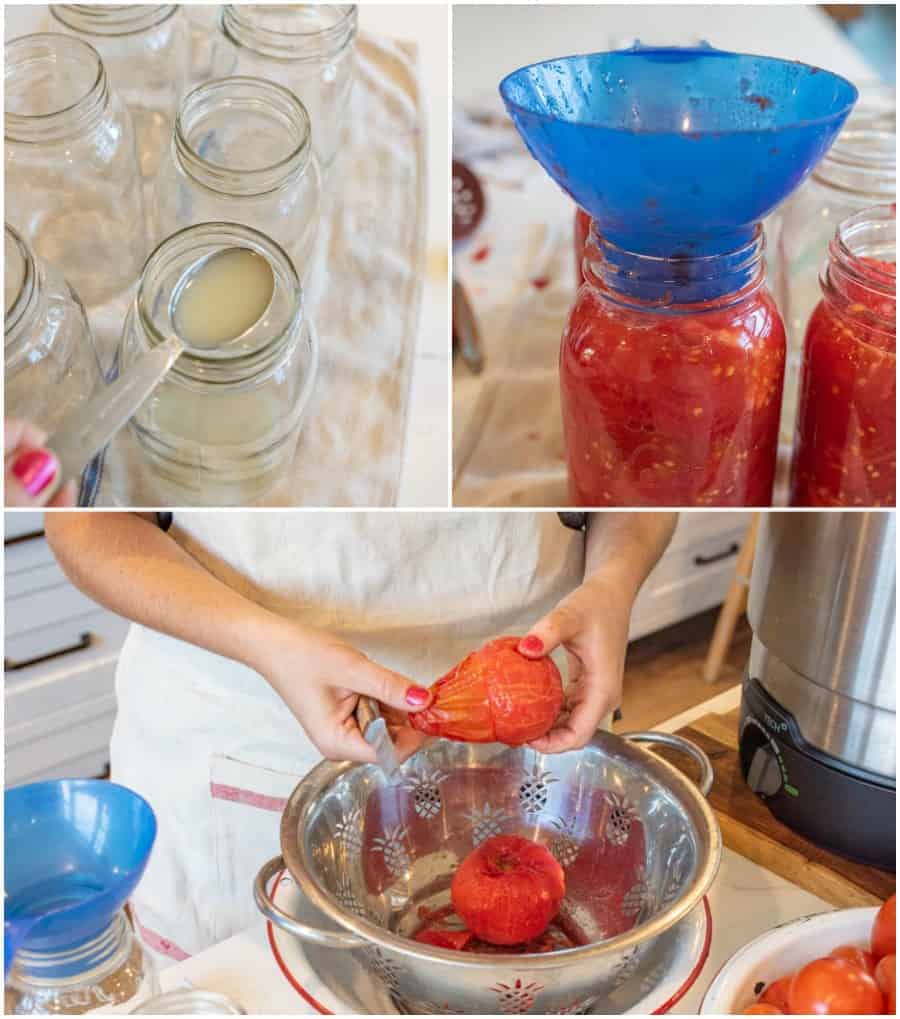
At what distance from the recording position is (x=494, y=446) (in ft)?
2.39

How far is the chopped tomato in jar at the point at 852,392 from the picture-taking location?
502 millimetres

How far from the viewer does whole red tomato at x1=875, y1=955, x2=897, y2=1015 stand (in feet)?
1.68

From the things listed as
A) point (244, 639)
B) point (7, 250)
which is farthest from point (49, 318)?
point (244, 639)

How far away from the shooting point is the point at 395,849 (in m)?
0.66

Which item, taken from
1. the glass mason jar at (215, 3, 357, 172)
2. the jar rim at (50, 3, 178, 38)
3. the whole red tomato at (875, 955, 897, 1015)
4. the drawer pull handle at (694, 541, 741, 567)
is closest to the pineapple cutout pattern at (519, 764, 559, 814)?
the whole red tomato at (875, 955, 897, 1015)

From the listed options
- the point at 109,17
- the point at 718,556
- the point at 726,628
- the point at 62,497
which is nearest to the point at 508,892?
the point at 62,497

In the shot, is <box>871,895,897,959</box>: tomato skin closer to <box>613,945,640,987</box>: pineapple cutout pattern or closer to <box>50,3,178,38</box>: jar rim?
<box>613,945,640,987</box>: pineapple cutout pattern

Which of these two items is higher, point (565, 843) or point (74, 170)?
point (74, 170)

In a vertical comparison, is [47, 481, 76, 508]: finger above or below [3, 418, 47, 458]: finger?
below

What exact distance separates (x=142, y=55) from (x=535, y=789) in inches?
22.5

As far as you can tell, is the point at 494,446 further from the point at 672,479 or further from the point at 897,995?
the point at 897,995

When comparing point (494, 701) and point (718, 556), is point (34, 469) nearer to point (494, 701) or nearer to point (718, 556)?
point (494, 701)

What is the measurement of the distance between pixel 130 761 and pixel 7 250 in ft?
1.37

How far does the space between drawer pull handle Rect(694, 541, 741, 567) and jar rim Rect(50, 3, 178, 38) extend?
1.33 m
